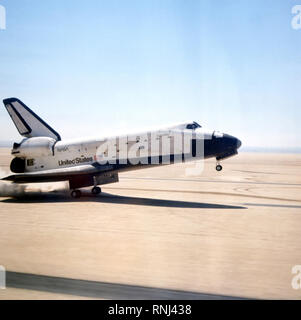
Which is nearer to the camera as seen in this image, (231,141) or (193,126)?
(231,141)

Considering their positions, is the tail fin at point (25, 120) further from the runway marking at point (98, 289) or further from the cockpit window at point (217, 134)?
the runway marking at point (98, 289)

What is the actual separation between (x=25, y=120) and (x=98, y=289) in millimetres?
17624

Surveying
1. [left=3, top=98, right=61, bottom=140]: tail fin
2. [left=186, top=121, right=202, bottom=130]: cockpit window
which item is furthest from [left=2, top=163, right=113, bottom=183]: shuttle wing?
[left=186, top=121, right=202, bottom=130]: cockpit window

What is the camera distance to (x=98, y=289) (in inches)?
241

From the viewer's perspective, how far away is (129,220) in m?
12.1

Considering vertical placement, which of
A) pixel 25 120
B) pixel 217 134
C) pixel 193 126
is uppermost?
pixel 25 120

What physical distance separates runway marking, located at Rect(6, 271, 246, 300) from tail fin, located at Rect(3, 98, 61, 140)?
15905 millimetres

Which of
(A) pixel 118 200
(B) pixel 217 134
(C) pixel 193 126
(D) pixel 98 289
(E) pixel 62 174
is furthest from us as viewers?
(E) pixel 62 174

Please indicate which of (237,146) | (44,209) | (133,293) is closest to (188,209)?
(237,146)

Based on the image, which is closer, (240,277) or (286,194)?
(240,277)

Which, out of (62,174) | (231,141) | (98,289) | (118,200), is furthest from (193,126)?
(98,289)

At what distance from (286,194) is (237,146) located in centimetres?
509

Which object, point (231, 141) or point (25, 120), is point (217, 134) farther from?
point (25, 120)
